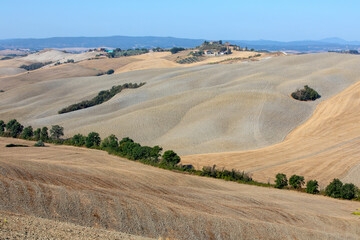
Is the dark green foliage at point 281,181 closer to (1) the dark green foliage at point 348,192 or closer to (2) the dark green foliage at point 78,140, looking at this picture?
(1) the dark green foliage at point 348,192

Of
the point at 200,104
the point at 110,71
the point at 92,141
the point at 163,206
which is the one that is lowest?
the point at 92,141

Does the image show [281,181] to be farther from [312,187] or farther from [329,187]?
[329,187]

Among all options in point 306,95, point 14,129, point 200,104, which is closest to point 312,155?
point 200,104

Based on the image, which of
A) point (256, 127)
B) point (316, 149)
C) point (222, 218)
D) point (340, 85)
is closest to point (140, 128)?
point (256, 127)

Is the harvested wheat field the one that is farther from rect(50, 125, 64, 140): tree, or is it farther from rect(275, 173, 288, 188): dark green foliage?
rect(50, 125, 64, 140): tree

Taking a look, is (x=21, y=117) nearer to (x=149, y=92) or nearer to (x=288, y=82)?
(x=149, y=92)

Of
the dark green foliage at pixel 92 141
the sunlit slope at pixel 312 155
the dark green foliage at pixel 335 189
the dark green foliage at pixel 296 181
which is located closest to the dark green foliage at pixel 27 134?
the dark green foliage at pixel 92 141

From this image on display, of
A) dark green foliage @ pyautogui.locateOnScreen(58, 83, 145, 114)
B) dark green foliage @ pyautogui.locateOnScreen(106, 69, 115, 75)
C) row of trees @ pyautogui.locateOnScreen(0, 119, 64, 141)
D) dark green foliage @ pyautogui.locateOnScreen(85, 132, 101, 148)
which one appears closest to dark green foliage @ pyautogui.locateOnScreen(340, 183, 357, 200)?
dark green foliage @ pyautogui.locateOnScreen(85, 132, 101, 148)
